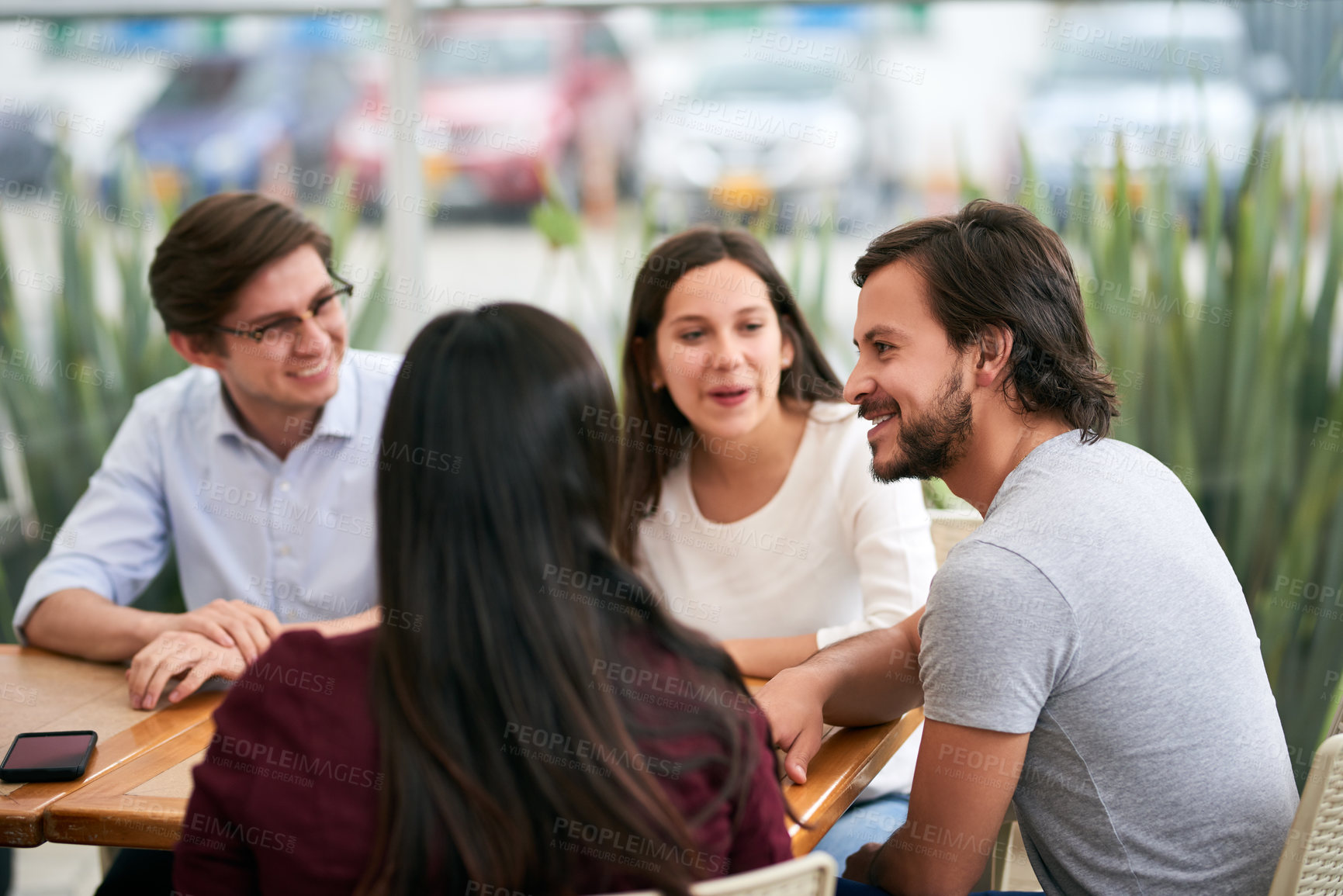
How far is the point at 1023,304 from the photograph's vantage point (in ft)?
4.81

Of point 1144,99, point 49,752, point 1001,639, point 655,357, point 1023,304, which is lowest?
point 49,752

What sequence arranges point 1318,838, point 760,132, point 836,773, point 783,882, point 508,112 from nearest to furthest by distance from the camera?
point 783,882 < point 1318,838 < point 836,773 < point 760,132 < point 508,112

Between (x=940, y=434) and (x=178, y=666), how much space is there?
1212mm

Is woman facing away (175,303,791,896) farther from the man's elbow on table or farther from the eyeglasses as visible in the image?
the eyeglasses

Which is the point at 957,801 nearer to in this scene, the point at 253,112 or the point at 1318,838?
the point at 1318,838

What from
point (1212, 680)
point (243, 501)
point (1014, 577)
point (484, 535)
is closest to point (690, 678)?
point (484, 535)

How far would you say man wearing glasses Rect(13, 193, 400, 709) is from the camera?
6.68 ft

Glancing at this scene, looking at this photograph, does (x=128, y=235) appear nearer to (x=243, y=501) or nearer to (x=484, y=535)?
(x=243, y=501)

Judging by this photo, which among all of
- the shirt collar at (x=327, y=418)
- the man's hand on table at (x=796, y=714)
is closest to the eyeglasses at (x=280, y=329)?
the shirt collar at (x=327, y=418)

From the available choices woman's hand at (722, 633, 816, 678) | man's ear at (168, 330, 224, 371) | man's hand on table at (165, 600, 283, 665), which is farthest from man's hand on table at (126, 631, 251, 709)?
woman's hand at (722, 633, 816, 678)

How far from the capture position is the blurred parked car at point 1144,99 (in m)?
2.65

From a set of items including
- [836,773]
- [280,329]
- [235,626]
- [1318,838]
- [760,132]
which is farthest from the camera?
[760,132]

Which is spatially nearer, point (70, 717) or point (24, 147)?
point (70, 717)

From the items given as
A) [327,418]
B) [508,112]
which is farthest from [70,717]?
[508,112]
